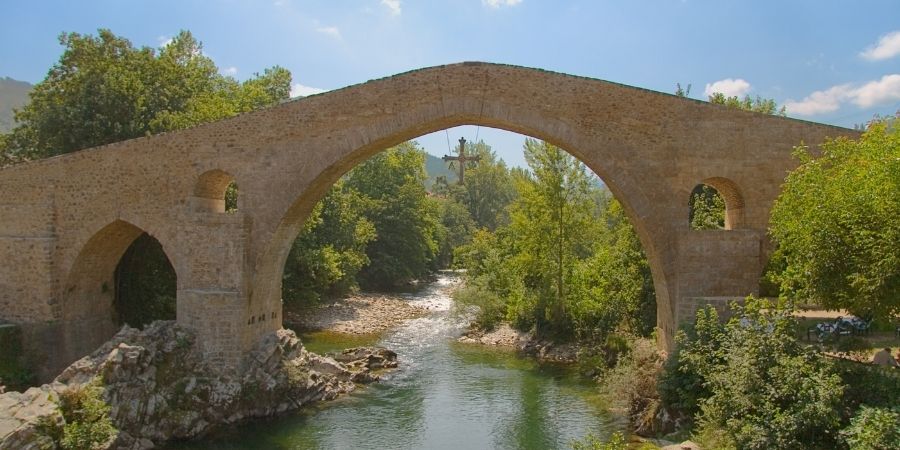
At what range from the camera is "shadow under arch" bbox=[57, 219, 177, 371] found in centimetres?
1492

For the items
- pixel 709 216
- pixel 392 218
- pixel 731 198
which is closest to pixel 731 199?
pixel 731 198

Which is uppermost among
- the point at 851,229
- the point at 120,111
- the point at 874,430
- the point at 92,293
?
the point at 120,111

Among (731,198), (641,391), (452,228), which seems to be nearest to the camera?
(641,391)

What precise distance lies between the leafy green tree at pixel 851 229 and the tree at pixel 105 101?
15.1 metres

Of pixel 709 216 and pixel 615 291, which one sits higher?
pixel 709 216

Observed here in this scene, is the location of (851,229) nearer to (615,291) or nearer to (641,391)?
(641,391)

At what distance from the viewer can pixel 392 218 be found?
33.8 metres

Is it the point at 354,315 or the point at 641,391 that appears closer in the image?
the point at 641,391

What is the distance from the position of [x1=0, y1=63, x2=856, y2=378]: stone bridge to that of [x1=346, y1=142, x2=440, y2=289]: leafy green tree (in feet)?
58.5

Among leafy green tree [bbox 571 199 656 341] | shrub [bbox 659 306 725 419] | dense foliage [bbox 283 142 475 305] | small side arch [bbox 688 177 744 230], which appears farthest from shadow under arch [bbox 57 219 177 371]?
small side arch [bbox 688 177 744 230]

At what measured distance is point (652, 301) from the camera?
1659 centimetres

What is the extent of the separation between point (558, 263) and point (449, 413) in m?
8.79

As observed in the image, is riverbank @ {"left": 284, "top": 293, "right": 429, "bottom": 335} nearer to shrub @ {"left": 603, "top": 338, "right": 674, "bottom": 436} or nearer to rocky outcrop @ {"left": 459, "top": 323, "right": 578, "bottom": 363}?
rocky outcrop @ {"left": 459, "top": 323, "right": 578, "bottom": 363}

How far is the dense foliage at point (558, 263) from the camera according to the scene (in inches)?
754
